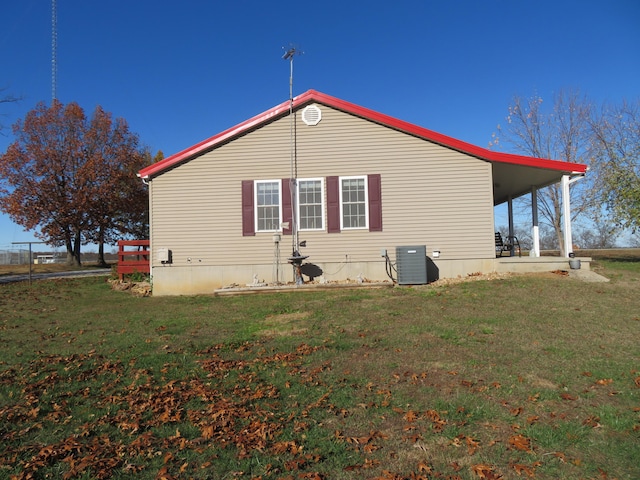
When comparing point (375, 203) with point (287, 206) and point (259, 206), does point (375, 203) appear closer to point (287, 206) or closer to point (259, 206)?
point (287, 206)

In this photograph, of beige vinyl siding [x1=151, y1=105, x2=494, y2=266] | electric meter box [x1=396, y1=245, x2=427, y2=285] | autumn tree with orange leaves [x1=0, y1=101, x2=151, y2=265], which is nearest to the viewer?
electric meter box [x1=396, y1=245, x2=427, y2=285]

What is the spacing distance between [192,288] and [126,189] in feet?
72.2

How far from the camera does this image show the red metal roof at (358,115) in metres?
11.6

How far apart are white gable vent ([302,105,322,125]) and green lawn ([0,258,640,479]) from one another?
602 centimetres

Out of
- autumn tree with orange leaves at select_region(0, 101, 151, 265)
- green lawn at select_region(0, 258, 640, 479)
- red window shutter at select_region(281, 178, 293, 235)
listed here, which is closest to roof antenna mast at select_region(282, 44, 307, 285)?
red window shutter at select_region(281, 178, 293, 235)

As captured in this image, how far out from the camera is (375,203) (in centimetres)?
1199

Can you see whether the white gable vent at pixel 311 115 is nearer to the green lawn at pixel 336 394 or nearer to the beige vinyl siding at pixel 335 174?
the beige vinyl siding at pixel 335 174

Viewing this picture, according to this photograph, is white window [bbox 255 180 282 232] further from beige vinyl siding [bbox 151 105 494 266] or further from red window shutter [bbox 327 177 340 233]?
red window shutter [bbox 327 177 340 233]

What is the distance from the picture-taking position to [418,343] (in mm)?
5953

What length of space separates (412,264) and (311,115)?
4.91m

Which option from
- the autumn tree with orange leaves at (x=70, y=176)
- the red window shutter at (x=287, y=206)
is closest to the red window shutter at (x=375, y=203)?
the red window shutter at (x=287, y=206)

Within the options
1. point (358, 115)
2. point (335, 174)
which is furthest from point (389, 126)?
point (335, 174)

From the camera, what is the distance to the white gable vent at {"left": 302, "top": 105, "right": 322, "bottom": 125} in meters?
12.3

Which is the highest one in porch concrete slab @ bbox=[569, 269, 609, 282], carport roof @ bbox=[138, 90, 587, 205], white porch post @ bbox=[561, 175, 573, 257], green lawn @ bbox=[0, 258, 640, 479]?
carport roof @ bbox=[138, 90, 587, 205]
